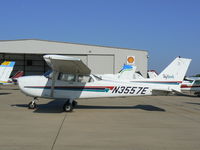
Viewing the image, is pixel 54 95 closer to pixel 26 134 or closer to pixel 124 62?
pixel 26 134

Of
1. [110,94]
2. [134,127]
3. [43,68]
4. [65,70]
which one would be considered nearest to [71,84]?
[65,70]

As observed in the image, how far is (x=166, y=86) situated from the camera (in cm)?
937

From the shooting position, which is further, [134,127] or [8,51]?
[8,51]

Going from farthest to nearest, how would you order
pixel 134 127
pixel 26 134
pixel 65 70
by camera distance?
pixel 65 70 → pixel 134 127 → pixel 26 134

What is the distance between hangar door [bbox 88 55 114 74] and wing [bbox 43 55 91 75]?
69.4 feet

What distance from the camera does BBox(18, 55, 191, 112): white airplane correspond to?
8.87 meters

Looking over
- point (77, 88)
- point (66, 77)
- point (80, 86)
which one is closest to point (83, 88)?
point (80, 86)

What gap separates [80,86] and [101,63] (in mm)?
21310

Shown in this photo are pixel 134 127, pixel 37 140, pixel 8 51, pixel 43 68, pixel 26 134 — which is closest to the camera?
pixel 37 140

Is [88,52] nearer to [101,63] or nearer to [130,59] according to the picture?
[101,63]

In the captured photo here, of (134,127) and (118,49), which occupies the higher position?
(118,49)

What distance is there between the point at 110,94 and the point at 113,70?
21.0 metres

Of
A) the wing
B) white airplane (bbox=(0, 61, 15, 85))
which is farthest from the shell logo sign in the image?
the wing

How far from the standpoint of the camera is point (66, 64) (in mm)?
8008
